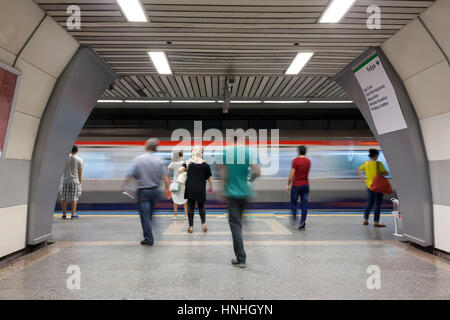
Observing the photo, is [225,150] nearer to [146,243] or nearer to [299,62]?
[146,243]

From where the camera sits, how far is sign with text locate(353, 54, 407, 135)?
14.6 feet

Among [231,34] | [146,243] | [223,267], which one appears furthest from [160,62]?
[223,267]

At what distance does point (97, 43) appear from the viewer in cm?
434

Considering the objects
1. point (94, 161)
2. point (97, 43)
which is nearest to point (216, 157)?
point (94, 161)

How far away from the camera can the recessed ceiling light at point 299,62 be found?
4.77 metres

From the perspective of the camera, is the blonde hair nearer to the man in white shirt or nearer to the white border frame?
the white border frame

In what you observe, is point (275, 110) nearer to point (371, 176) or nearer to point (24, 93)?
point (371, 176)

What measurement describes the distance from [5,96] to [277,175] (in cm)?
719

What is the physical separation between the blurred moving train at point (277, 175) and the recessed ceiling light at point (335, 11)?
573 centimetres

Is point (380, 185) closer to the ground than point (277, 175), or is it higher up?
closer to the ground

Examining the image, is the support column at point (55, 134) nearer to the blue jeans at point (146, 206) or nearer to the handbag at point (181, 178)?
the blue jeans at point (146, 206)

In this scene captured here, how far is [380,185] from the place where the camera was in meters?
5.97

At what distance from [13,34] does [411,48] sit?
15.8 ft

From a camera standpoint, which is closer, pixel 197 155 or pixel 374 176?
pixel 197 155
